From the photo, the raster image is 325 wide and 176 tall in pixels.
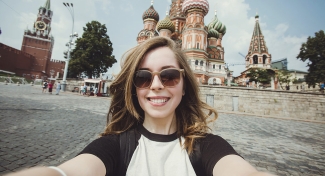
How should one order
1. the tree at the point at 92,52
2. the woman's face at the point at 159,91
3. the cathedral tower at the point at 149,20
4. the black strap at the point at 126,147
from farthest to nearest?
the cathedral tower at the point at 149,20
the tree at the point at 92,52
the woman's face at the point at 159,91
the black strap at the point at 126,147

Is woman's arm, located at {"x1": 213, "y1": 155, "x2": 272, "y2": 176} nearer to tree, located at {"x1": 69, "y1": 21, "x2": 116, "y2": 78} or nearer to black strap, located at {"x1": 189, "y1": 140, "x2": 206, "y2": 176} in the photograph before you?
black strap, located at {"x1": 189, "y1": 140, "x2": 206, "y2": 176}

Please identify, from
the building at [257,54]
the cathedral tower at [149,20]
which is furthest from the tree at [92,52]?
the building at [257,54]

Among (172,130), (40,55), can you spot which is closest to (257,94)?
(172,130)

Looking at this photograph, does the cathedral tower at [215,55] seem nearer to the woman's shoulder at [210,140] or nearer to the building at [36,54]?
the woman's shoulder at [210,140]

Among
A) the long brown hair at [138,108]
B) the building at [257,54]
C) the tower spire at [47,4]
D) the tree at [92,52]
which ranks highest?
the tower spire at [47,4]

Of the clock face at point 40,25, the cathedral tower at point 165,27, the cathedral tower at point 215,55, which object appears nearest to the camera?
the cathedral tower at point 215,55

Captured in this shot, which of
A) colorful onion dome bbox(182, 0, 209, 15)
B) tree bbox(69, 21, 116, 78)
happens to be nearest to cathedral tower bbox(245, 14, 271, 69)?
colorful onion dome bbox(182, 0, 209, 15)

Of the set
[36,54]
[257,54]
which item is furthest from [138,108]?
[36,54]

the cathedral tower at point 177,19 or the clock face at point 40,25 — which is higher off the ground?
the clock face at point 40,25

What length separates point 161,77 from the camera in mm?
1498

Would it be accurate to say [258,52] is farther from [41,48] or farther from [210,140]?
[41,48]

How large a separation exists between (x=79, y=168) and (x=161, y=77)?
948 millimetres

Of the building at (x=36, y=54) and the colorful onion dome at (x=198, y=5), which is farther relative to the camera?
the building at (x=36, y=54)

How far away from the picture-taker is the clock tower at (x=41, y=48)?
5969cm
